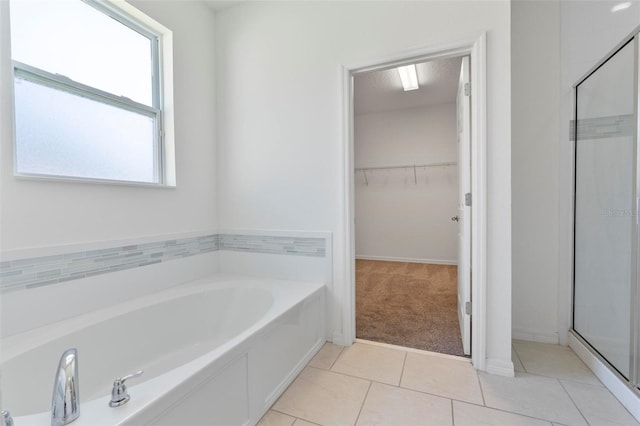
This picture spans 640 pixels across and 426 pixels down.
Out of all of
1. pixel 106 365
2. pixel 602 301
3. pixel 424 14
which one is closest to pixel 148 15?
pixel 424 14

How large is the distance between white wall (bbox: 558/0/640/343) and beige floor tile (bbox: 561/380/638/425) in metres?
0.55

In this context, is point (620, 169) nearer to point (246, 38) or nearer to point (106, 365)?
point (246, 38)

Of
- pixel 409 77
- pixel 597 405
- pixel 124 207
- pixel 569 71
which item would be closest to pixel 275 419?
pixel 124 207

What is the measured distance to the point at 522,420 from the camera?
137 cm

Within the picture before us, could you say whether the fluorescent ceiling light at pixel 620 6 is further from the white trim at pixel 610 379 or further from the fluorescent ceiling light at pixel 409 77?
the white trim at pixel 610 379

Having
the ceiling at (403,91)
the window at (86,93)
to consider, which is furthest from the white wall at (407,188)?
the window at (86,93)

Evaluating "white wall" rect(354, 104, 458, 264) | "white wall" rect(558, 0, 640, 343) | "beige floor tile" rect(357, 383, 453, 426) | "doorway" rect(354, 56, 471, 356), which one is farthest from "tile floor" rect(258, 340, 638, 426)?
"white wall" rect(354, 104, 458, 264)

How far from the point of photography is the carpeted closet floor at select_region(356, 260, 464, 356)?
7.18 feet

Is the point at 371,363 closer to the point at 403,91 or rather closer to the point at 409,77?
the point at 409,77

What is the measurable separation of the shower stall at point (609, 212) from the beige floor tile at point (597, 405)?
0.42 feet

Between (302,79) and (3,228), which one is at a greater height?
(302,79)

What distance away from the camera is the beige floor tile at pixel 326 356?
186 cm

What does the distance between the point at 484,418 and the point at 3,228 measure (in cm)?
240

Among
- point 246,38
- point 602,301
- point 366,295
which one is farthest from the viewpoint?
point 366,295
